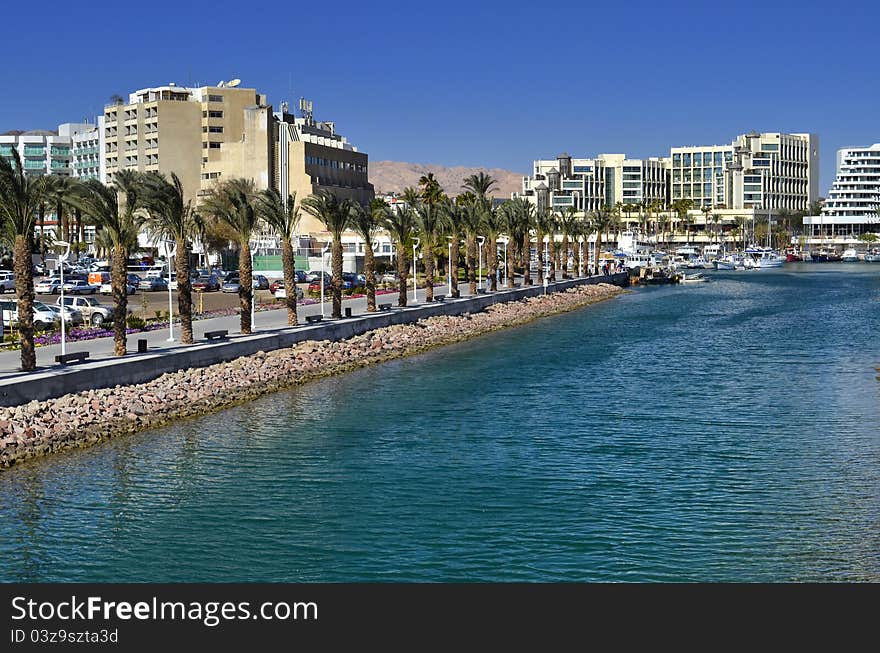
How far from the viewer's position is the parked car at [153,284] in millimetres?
75125

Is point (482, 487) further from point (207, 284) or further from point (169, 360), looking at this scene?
point (207, 284)

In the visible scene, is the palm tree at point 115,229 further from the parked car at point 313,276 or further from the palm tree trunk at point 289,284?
the parked car at point 313,276

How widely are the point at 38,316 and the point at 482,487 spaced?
29053 mm

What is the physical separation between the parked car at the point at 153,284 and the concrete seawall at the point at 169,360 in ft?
72.7

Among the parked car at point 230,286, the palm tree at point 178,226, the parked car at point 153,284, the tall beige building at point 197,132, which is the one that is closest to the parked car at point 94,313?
the palm tree at point 178,226

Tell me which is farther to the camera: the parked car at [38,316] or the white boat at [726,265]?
the white boat at [726,265]

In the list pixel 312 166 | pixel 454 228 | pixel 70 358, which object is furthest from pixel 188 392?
pixel 312 166

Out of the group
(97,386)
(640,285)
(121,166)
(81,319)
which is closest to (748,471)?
(97,386)

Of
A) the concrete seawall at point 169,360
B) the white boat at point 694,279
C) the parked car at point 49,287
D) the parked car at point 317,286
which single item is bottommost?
the white boat at point 694,279

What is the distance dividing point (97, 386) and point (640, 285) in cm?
10713

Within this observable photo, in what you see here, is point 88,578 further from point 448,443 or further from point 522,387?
point 522,387

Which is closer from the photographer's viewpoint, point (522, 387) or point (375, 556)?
point (375, 556)

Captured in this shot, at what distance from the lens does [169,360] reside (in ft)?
118
